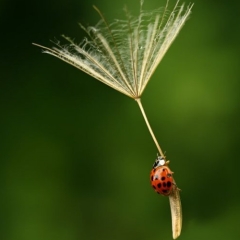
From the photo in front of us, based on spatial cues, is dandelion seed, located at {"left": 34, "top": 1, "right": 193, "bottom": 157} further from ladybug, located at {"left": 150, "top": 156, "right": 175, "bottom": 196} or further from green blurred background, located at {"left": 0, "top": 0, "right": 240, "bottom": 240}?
green blurred background, located at {"left": 0, "top": 0, "right": 240, "bottom": 240}

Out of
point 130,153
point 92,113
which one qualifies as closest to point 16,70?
point 92,113

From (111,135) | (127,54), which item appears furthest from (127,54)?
(111,135)

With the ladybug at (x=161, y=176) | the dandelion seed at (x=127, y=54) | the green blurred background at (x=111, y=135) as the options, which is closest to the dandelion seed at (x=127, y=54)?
the dandelion seed at (x=127, y=54)

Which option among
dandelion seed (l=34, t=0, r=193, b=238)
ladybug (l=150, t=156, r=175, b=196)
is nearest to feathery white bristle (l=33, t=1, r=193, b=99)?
dandelion seed (l=34, t=0, r=193, b=238)

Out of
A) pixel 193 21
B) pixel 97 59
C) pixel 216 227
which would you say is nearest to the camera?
pixel 97 59

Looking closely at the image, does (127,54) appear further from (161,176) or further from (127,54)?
(161,176)

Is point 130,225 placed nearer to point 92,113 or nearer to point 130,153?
point 130,153

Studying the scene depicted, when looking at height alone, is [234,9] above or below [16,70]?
below

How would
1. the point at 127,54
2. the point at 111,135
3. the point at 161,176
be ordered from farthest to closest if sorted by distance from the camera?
the point at 111,135 < the point at 161,176 < the point at 127,54

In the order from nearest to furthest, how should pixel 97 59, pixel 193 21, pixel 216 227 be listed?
pixel 97 59
pixel 216 227
pixel 193 21
